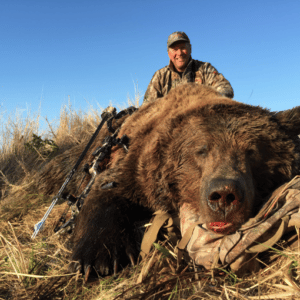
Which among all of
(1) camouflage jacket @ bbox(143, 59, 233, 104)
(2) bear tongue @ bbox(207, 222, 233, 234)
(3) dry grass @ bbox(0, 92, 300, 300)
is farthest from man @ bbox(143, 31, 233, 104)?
(2) bear tongue @ bbox(207, 222, 233, 234)

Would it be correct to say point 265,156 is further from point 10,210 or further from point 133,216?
point 10,210

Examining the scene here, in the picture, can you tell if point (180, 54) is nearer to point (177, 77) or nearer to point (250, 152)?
point (177, 77)

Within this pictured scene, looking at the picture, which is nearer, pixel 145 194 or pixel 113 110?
pixel 145 194

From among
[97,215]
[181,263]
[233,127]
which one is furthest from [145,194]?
[233,127]

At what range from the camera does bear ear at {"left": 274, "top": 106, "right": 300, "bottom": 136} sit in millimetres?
2516

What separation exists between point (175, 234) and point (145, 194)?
50cm

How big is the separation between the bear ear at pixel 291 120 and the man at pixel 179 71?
2729 millimetres

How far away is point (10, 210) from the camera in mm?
4031

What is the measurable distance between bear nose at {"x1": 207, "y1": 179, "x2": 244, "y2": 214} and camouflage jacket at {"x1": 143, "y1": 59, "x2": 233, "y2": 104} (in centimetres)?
355

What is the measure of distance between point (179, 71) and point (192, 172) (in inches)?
143

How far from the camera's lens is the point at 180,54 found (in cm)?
531

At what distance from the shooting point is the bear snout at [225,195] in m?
1.81

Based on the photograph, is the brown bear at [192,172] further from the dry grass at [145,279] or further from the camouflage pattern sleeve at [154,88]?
the camouflage pattern sleeve at [154,88]

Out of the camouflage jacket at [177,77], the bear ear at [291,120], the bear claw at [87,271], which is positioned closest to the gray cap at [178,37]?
the camouflage jacket at [177,77]
